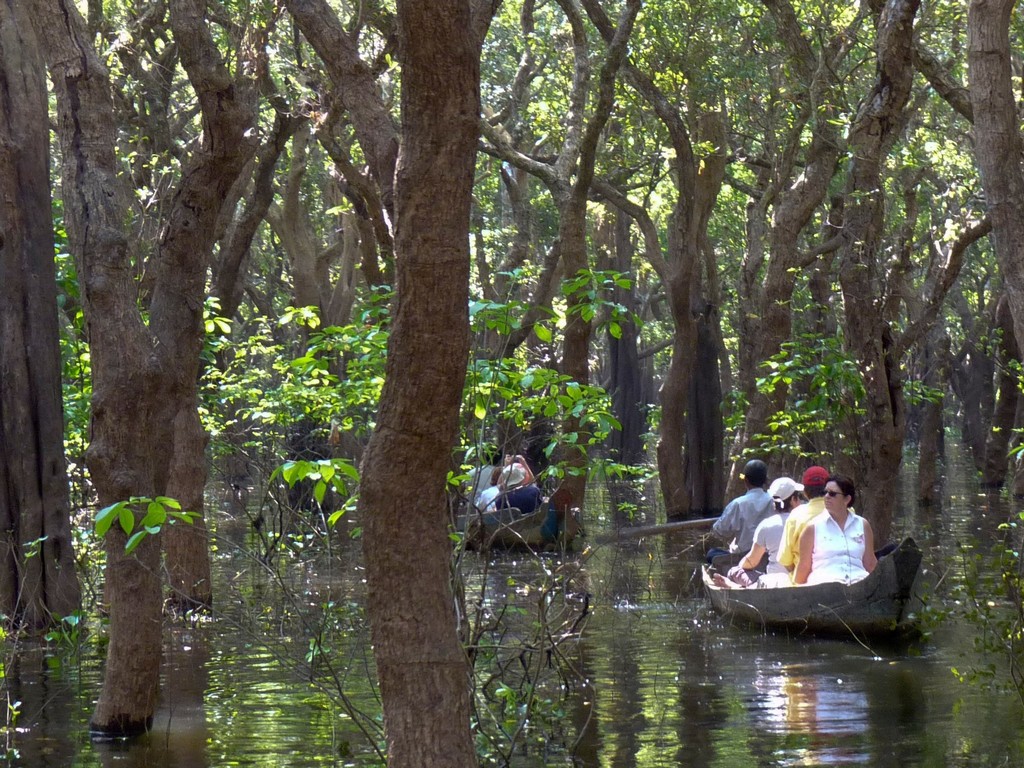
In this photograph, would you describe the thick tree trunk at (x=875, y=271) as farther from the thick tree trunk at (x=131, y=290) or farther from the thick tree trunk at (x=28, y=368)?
the thick tree trunk at (x=28, y=368)

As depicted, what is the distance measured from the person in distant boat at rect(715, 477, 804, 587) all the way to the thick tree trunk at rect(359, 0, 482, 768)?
748 centimetres

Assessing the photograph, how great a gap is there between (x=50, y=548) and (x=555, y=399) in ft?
→ 13.9

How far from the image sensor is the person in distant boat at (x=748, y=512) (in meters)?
12.2

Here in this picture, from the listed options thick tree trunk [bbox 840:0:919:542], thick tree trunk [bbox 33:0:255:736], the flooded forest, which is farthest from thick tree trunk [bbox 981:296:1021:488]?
thick tree trunk [bbox 33:0:255:736]

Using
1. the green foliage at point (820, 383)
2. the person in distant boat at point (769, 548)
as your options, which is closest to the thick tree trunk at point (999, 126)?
the person in distant boat at point (769, 548)

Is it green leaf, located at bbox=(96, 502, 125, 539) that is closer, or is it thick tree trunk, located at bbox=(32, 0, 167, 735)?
green leaf, located at bbox=(96, 502, 125, 539)

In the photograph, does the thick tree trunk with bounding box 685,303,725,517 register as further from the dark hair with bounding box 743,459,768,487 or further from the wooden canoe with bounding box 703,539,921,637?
the wooden canoe with bounding box 703,539,921,637

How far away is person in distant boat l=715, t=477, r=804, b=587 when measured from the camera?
11.2 m

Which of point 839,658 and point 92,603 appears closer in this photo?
point 839,658

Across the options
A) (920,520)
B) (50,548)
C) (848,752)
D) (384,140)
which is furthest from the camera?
(920,520)

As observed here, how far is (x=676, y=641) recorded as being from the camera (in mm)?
10852

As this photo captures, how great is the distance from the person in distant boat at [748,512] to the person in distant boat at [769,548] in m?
0.23

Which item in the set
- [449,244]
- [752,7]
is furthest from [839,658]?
[752,7]

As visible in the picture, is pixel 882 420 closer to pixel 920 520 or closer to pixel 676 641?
pixel 676 641
